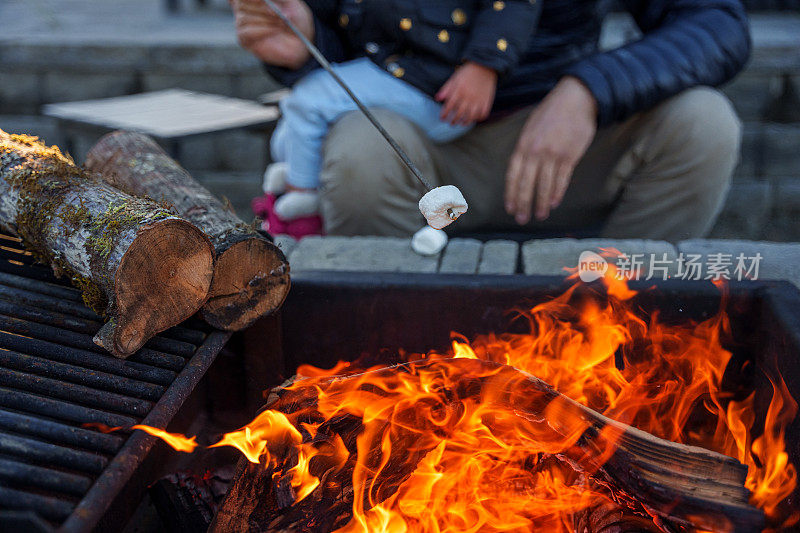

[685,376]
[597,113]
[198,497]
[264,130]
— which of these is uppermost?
[597,113]

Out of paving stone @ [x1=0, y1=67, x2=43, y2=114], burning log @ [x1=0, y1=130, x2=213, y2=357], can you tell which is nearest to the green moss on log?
burning log @ [x1=0, y1=130, x2=213, y2=357]

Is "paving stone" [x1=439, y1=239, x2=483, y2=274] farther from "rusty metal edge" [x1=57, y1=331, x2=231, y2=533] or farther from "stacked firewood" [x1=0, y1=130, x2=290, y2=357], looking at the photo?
"rusty metal edge" [x1=57, y1=331, x2=231, y2=533]

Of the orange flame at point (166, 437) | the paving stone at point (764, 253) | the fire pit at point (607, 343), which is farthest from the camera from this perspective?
the paving stone at point (764, 253)

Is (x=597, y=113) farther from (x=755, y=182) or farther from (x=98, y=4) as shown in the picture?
(x=98, y=4)

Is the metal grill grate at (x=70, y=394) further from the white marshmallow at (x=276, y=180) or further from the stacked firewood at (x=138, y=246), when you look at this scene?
the white marshmallow at (x=276, y=180)

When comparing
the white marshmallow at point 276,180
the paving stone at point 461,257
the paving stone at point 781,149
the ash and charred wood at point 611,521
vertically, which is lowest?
the paving stone at point 781,149

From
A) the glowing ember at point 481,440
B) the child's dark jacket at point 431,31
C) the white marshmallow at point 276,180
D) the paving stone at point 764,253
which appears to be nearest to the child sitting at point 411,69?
the child's dark jacket at point 431,31

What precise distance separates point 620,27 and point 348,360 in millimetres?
4280

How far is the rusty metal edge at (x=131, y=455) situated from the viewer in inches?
42.9

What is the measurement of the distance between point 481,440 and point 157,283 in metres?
0.76

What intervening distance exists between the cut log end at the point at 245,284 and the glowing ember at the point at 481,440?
0.72ft

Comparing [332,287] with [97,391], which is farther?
[332,287]

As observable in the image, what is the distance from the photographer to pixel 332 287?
198cm

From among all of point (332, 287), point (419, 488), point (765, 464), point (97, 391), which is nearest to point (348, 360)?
point (332, 287)
